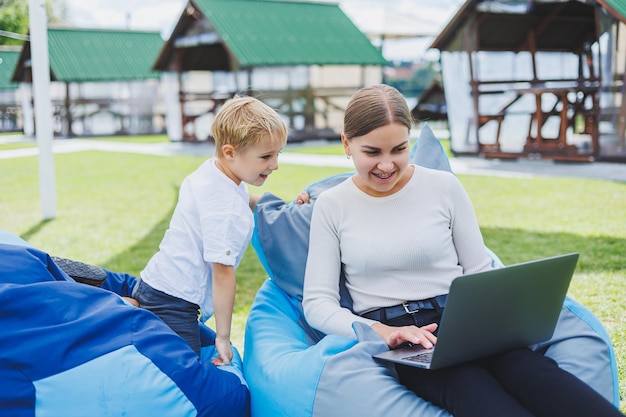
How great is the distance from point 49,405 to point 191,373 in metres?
0.40

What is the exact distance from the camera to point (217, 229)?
2453 millimetres

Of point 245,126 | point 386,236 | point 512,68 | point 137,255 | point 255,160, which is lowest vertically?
point 137,255

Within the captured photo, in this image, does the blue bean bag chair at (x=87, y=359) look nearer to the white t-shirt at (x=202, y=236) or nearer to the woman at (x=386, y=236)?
the white t-shirt at (x=202, y=236)

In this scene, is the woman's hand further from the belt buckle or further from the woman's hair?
the woman's hair

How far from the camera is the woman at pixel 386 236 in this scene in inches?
87.5

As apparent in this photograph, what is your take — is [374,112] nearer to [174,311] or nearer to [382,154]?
[382,154]

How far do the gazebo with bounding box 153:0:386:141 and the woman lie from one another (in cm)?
1365

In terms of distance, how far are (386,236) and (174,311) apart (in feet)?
2.69

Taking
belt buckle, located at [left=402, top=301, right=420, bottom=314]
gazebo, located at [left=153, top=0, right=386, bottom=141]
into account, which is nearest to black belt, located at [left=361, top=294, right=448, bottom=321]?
belt buckle, located at [left=402, top=301, right=420, bottom=314]

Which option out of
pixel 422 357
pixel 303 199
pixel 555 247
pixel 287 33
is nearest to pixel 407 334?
pixel 422 357

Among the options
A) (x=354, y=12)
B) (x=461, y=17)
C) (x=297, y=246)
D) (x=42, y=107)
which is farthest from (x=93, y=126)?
(x=297, y=246)

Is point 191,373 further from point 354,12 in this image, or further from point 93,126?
point 93,126

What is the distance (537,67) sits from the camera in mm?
12484

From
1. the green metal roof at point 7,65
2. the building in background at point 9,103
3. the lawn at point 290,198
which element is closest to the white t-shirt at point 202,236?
the lawn at point 290,198
